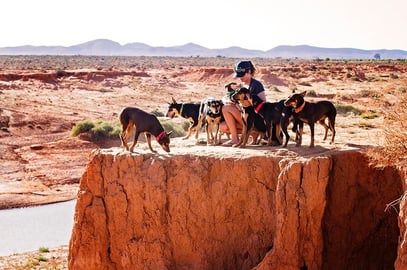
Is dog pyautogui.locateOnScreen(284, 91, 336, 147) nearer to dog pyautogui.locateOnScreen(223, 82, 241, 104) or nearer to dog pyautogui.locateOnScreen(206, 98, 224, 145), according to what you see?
dog pyautogui.locateOnScreen(223, 82, 241, 104)

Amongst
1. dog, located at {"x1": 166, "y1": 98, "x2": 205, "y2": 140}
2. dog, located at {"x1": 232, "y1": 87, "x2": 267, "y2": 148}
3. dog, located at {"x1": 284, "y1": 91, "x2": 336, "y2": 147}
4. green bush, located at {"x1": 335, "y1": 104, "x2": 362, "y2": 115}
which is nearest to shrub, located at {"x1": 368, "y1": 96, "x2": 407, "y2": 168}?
dog, located at {"x1": 284, "y1": 91, "x2": 336, "y2": 147}

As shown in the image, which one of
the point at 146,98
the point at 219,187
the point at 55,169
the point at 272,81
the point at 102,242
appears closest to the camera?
the point at 219,187

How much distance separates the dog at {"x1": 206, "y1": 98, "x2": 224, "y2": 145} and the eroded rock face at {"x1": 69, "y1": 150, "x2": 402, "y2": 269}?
159 centimetres

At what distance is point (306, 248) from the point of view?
988cm

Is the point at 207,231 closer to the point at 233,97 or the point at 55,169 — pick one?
the point at 233,97

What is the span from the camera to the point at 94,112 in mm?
37594

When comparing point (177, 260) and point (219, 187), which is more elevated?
point (219, 187)

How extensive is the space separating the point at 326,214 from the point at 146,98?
33.0 metres

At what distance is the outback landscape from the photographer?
1340 cm

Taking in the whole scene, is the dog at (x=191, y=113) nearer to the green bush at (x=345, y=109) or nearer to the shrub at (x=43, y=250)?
the shrub at (x=43, y=250)

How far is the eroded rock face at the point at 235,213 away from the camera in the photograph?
981 centimetres

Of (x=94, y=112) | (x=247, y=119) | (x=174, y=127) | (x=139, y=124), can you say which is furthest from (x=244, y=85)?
(x=94, y=112)

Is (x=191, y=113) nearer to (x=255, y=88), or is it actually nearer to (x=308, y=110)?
(x=255, y=88)

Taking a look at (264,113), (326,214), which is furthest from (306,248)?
(264,113)
